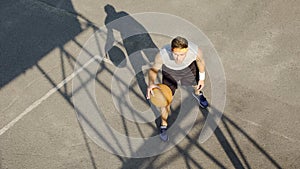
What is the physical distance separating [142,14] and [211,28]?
2.23 meters

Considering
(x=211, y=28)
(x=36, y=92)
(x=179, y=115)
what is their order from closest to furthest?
(x=179, y=115) < (x=36, y=92) < (x=211, y=28)

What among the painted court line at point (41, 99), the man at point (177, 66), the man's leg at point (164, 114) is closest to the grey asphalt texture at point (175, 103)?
the painted court line at point (41, 99)

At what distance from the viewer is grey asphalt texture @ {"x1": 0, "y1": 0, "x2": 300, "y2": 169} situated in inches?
332

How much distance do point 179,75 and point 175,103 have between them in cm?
128

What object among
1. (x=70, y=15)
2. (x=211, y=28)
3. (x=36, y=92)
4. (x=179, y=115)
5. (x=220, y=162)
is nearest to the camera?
(x=220, y=162)

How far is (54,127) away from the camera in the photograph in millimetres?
9180

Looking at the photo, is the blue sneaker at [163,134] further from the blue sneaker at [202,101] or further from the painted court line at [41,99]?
the painted court line at [41,99]

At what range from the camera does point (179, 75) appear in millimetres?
8297

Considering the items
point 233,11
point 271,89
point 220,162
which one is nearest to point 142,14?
point 233,11

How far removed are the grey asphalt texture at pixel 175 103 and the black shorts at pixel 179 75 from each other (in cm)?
106

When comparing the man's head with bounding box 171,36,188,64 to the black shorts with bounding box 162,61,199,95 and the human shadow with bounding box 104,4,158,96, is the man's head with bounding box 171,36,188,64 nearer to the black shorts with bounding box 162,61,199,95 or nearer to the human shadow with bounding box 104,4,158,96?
the black shorts with bounding box 162,61,199,95

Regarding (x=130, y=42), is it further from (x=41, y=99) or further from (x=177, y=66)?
(x=177, y=66)

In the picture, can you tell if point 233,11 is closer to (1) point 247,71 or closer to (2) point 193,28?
(2) point 193,28

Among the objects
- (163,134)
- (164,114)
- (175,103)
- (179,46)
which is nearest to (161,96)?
(164,114)
